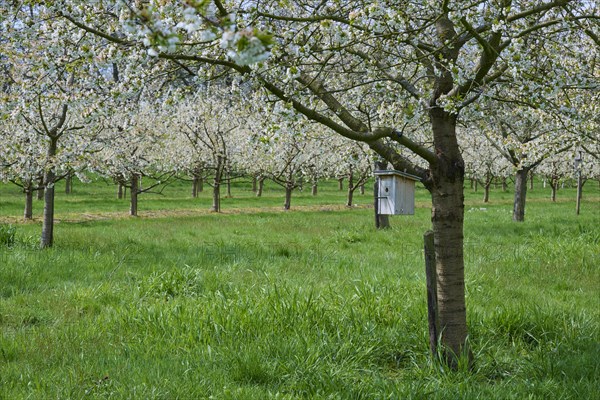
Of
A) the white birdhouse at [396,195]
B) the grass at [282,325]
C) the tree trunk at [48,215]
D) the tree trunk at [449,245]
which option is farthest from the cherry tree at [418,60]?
A: the tree trunk at [48,215]

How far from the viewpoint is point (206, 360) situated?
184 inches

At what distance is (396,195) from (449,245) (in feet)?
13.2

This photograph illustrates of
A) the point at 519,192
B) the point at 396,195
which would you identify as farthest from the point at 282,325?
the point at 519,192

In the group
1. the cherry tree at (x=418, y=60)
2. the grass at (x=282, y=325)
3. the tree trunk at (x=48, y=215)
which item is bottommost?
the grass at (x=282, y=325)

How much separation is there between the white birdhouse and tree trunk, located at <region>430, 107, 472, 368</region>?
12.4 feet

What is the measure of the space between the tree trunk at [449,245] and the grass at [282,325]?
313 millimetres

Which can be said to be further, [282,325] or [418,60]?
[282,325]

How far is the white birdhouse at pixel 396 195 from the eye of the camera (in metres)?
8.66

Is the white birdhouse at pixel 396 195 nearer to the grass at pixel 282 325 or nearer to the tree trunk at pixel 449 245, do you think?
the grass at pixel 282 325

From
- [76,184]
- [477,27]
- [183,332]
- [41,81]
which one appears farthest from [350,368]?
[76,184]

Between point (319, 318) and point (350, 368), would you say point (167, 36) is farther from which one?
point (319, 318)

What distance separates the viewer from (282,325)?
17.8 ft

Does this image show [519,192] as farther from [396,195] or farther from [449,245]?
[449,245]

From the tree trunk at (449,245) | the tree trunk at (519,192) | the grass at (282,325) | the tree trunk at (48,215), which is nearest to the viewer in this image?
the grass at (282,325)
